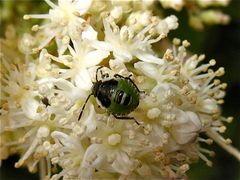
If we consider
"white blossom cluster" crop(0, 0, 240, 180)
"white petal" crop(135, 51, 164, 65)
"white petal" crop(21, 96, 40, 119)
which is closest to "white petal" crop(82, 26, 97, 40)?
"white blossom cluster" crop(0, 0, 240, 180)

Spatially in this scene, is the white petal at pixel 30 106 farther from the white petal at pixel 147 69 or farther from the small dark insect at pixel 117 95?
the white petal at pixel 147 69

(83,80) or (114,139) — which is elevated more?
(83,80)

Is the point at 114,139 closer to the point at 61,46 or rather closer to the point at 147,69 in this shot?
the point at 147,69

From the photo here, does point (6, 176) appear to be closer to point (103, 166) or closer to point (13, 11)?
point (13, 11)

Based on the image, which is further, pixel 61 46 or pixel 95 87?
pixel 61 46

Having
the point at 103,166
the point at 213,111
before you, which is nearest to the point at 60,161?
the point at 103,166

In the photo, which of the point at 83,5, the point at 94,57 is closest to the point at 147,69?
the point at 94,57
